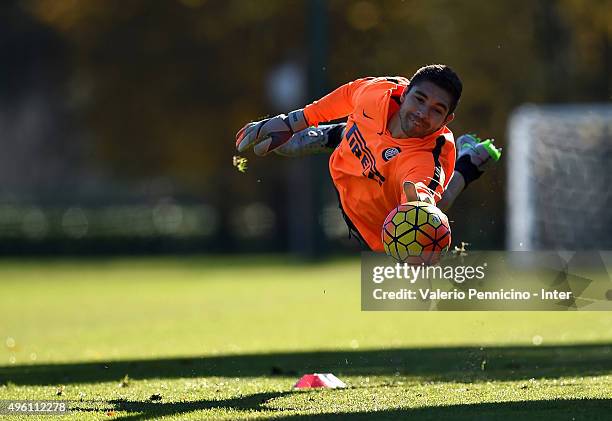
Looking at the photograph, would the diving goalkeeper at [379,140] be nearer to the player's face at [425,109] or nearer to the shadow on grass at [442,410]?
the player's face at [425,109]

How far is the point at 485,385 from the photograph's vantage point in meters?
9.72

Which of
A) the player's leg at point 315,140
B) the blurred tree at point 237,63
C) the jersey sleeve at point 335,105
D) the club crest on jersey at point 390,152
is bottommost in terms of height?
the club crest on jersey at point 390,152

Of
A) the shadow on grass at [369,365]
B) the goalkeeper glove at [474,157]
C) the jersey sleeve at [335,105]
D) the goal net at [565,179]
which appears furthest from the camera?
the goal net at [565,179]

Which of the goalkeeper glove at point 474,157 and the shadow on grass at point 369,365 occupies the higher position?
the goalkeeper glove at point 474,157

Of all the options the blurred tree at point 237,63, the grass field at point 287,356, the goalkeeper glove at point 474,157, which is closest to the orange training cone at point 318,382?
the grass field at point 287,356

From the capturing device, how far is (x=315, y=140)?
36.6 ft

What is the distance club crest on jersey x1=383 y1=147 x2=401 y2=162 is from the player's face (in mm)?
159

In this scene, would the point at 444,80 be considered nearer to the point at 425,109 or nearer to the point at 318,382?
the point at 425,109

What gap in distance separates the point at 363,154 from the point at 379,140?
275mm

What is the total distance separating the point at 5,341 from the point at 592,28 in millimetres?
21966

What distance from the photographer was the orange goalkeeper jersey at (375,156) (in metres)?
9.59

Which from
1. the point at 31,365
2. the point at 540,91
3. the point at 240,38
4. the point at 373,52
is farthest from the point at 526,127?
the point at 31,365

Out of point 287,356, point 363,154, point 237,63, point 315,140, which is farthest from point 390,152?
point 237,63

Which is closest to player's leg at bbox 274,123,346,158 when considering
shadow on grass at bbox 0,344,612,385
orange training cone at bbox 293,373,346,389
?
shadow on grass at bbox 0,344,612,385
